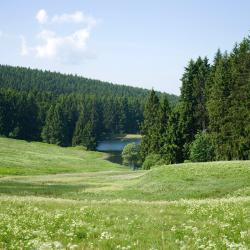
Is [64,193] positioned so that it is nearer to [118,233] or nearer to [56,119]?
[118,233]

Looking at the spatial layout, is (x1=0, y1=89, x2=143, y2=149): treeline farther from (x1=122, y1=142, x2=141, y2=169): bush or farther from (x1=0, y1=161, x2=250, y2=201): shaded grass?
(x1=0, y1=161, x2=250, y2=201): shaded grass

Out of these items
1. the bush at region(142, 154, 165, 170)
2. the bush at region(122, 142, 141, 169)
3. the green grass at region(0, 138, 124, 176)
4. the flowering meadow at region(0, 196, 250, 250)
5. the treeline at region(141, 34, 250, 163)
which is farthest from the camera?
the bush at region(122, 142, 141, 169)

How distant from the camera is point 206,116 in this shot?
84.0m

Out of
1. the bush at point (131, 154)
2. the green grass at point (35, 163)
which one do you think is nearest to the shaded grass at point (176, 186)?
the green grass at point (35, 163)

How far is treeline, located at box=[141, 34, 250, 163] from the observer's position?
224 feet

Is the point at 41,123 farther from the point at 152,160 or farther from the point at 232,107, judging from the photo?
the point at 232,107

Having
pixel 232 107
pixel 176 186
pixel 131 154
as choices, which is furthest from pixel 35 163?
pixel 176 186

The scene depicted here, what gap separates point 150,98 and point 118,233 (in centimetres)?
8372

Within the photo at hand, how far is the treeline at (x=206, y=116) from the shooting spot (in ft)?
224

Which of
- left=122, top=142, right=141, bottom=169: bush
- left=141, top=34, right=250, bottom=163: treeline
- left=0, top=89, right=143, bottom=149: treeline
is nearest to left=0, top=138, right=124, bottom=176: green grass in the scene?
left=122, top=142, right=141, bottom=169: bush

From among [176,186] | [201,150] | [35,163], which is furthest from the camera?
[35,163]

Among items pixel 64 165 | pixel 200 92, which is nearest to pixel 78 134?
pixel 64 165

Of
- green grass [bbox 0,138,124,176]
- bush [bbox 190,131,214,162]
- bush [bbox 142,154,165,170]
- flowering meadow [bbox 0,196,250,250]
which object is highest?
bush [bbox 190,131,214,162]

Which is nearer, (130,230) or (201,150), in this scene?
(130,230)
